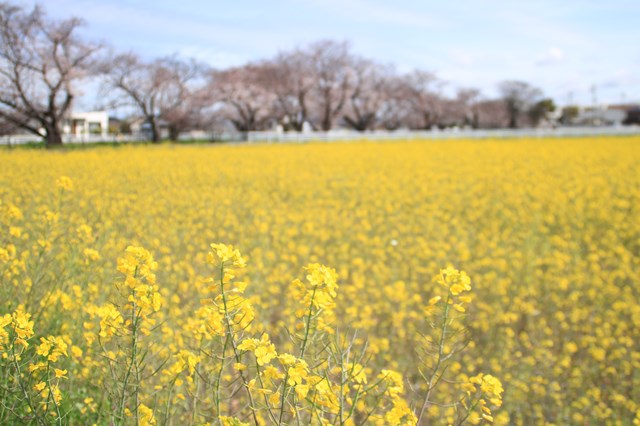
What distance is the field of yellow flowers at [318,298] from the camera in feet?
5.87

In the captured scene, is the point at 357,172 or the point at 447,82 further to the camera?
the point at 447,82

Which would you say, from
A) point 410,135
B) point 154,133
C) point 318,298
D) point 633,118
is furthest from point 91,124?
point 633,118

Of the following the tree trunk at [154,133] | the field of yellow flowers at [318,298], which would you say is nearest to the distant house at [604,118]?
the tree trunk at [154,133]

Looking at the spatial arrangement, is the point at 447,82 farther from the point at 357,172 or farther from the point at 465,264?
the point at 465,264

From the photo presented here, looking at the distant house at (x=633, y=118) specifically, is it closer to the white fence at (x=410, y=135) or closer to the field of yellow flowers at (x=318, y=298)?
the white fence at (x=410, y=135)

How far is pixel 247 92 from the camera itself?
1841 inches

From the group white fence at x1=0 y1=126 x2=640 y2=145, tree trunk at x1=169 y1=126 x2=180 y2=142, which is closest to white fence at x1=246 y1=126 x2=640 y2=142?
white fence at x1=0 y1=126 x2=640 y2=145

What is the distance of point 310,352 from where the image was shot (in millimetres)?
1995

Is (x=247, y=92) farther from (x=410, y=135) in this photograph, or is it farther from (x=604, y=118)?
(x=604, y=118)

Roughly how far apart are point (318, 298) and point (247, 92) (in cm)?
4663

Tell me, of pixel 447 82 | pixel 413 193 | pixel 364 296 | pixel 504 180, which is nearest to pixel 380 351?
pixel 364 296

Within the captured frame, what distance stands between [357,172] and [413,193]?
4.08m

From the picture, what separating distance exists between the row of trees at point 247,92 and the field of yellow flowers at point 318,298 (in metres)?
11.7

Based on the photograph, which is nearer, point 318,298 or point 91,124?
point 318,298
